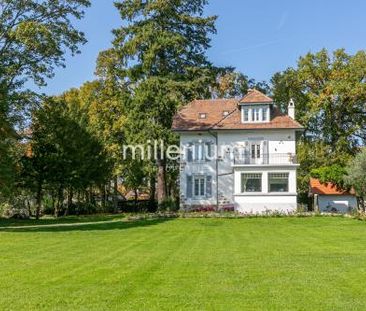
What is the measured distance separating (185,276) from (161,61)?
3214 cm

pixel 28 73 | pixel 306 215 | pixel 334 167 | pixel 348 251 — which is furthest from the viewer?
pixel 334 167

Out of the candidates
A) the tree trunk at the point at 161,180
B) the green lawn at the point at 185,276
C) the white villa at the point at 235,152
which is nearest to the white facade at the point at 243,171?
the white villa at the point at 235,152

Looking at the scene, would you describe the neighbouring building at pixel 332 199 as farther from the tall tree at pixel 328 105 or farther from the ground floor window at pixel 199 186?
the ground floor window at pixel 199 186

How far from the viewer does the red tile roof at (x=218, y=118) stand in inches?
1532

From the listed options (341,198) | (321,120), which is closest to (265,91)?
(321,120)

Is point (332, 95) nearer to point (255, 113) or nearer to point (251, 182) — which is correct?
point (255, 113)

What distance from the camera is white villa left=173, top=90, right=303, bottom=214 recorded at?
37.5 meters

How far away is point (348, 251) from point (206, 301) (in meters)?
7.23

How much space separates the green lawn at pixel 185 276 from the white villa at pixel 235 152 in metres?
21.3


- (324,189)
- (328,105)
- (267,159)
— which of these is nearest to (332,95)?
(328,105)

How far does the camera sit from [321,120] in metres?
46.5

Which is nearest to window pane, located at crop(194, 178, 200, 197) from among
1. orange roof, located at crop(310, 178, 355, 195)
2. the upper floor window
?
the upper floor window

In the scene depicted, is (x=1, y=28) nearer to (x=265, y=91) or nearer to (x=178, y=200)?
(x=178, y=200)

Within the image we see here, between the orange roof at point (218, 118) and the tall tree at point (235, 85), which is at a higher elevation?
the tall tree at point (235, 85)
